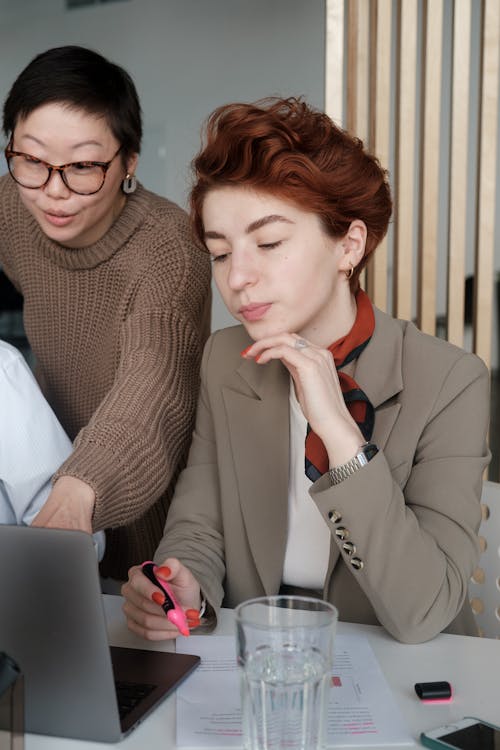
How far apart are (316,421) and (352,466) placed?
87 mm

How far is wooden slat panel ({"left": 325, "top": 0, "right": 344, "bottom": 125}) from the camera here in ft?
8.90

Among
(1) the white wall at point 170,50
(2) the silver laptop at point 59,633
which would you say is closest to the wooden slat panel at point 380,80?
(2) the silver laptop at point 59,633

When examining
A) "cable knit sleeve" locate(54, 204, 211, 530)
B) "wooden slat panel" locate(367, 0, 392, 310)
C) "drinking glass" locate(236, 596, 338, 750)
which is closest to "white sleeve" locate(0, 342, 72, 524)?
"cable knit sleeve" locate(54, 204, 211, 530)

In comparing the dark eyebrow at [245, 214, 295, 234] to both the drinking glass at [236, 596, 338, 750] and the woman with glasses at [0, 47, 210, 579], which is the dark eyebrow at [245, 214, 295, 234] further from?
the drinking glass at [236, 596, 338, 750]

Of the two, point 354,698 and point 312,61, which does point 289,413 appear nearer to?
point 354,698

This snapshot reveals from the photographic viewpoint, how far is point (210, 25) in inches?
247

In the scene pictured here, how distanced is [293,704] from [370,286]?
202 cm

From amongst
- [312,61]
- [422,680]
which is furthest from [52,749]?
[312,61]

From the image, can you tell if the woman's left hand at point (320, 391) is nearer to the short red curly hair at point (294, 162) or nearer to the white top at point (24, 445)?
the short red curly hair at point (294, 162)

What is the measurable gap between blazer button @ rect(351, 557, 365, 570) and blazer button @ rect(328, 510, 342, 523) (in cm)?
6

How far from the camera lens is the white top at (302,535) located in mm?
1574

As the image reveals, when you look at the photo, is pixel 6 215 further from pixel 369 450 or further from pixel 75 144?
pixel 369 450

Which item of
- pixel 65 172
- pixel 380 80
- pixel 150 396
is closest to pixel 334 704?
pixel 150 396

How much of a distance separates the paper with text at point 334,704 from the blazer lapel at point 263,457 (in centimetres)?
30
